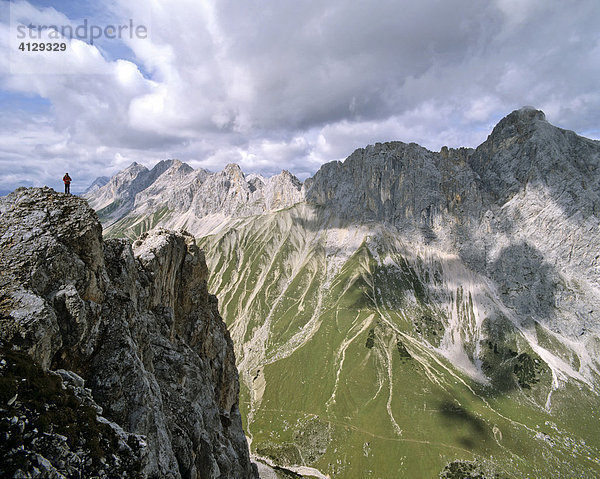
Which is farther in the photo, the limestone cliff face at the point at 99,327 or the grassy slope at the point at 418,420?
the grassy slope at the point at 418,420

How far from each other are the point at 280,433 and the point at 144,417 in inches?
6327

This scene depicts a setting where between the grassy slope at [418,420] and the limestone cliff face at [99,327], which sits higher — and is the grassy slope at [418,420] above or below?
below

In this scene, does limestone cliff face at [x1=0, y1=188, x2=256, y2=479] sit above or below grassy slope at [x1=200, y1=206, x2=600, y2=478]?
above

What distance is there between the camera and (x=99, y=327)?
24.9 meters

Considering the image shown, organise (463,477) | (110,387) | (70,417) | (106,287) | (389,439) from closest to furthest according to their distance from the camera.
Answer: (70,417) → (110,387) → (106,287) → (463,477) → (389,439)

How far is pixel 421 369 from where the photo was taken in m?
190

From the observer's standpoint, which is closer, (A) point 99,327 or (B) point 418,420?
(A) point 99,327

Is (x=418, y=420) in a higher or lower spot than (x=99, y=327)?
lower

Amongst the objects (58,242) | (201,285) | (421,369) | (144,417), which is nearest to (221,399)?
(201,285)

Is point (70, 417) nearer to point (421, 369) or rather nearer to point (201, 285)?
point (201, 285)

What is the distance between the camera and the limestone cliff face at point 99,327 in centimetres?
1995

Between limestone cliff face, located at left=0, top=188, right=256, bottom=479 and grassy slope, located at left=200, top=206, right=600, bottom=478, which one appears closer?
limestone cliff face, located at left=0, top=188, right=256, bottom=479

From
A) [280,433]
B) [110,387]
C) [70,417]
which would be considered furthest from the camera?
[280,433]

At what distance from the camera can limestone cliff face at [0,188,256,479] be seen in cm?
1995
